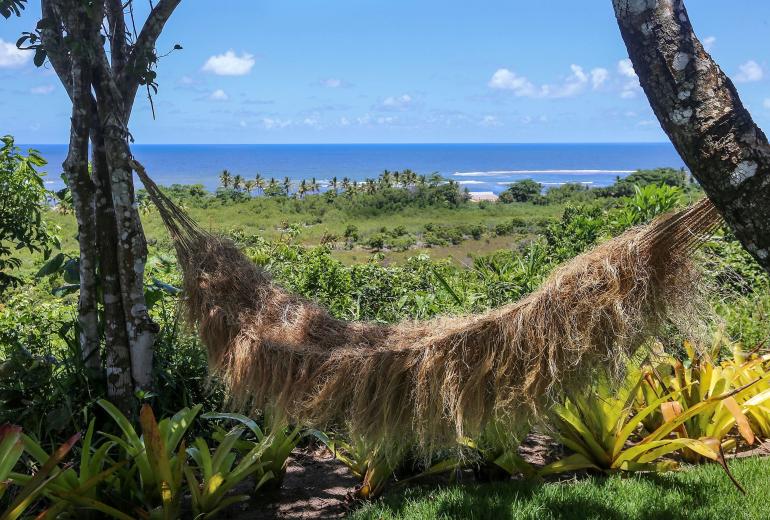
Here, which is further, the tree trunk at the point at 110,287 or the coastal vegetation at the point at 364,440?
the tree trunk at the point at 110,287

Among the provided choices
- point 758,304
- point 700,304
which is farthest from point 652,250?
point 758,304

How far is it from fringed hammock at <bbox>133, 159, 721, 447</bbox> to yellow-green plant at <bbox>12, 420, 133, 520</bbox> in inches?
21.1

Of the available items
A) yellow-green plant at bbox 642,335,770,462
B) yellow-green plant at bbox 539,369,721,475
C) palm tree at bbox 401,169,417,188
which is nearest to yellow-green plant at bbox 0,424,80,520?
yellow-green plant at bbox 539,369,721,475

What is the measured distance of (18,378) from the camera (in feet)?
9.68

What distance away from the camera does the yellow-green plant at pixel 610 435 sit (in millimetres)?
2725

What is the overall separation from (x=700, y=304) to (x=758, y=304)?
7.43 feet

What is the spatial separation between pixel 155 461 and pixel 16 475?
1.49 ft

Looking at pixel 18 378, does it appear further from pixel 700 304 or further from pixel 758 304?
pixel 758 304

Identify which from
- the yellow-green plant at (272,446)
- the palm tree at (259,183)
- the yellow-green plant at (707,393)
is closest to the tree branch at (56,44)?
the yellow-green plant at (272,446)

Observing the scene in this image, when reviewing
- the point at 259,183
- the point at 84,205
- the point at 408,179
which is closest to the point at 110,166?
the point at 84,205

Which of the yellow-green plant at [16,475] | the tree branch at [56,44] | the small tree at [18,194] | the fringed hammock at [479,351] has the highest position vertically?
the tree branch at [56,44]

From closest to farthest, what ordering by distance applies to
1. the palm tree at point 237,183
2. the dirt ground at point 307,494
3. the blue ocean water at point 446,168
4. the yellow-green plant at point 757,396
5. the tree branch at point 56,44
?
the dirt ground at point 307,494 → the tree branch at point 56,44 → the yellow-green plant at point 757,396 → the palm tree at point 237,183 → the blue ocean water at point 446,168

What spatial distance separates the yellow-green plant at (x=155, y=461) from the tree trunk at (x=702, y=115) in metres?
1.80

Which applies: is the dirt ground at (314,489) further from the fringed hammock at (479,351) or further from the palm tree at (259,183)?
the palm tree at (259,183)
